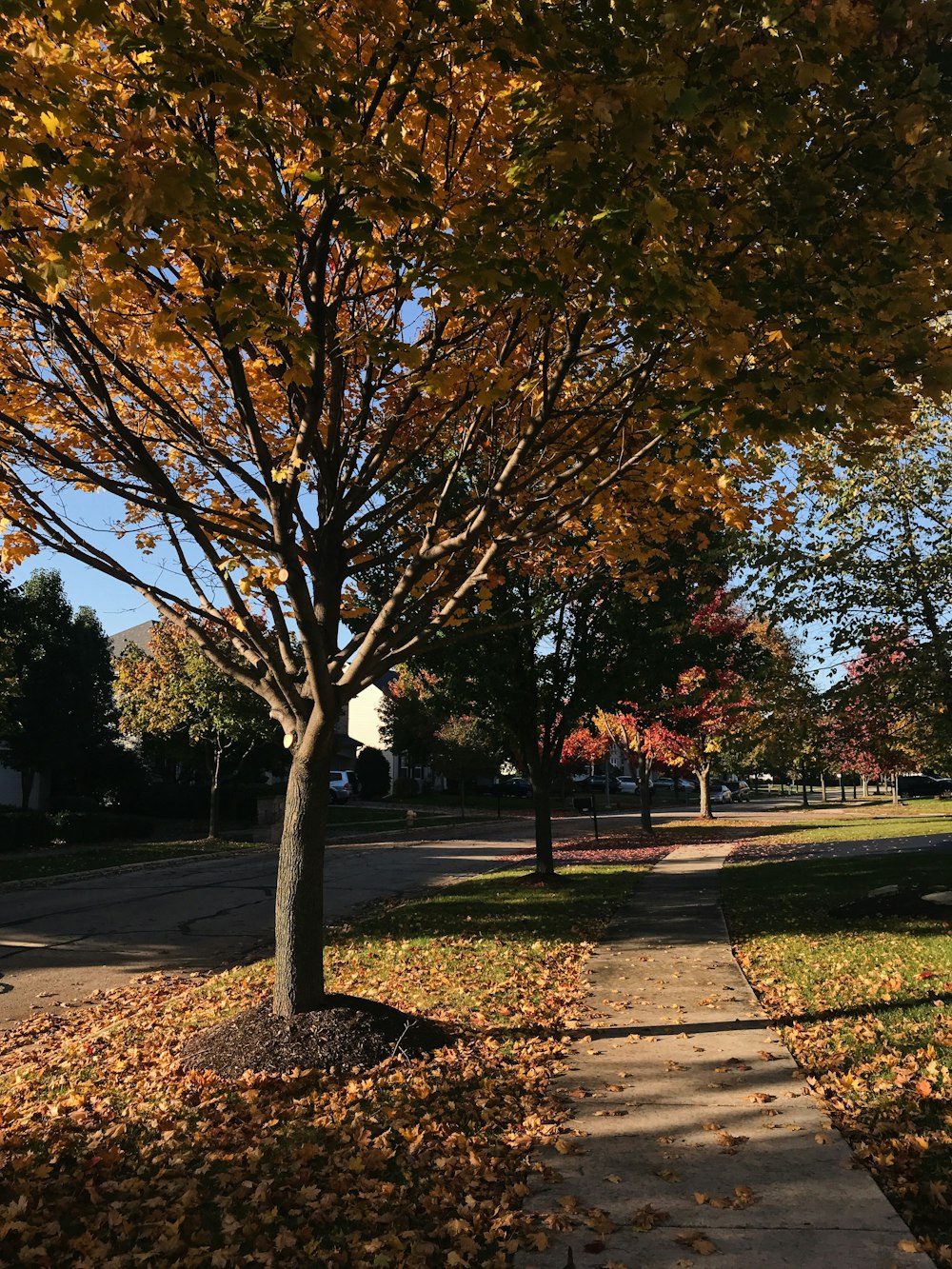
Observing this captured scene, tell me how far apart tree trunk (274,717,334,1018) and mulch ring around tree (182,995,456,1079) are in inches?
6.2

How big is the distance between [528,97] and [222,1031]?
583 centimetres

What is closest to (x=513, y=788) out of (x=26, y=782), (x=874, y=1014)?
(x=26, y=782)

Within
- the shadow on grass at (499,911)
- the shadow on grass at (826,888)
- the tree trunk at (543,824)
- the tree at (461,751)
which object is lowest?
the shadow on grass at (499,911)

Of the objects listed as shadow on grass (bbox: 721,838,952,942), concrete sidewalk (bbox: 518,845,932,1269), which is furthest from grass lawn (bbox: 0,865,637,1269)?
shadow on grass (bbox: 721,838,952,942)

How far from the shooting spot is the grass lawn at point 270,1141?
3436 mm

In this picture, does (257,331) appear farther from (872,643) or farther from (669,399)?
(872,643)

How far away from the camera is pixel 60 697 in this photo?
32.4 meters

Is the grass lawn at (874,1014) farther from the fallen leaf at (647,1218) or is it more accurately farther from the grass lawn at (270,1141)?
the grass lawn at (270,1141)

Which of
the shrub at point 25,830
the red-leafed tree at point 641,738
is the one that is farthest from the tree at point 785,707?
the shrub at point 25,830

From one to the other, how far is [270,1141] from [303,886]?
1790 mm

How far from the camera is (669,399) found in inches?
195

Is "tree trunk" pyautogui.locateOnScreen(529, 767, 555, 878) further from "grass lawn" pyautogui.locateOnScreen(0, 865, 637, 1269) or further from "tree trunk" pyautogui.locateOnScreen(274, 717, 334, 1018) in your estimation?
"tree trunk" pyautogui.locateOnScreen(274, 717, 334, 1018)

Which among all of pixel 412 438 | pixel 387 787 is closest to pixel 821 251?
pixel 412 438

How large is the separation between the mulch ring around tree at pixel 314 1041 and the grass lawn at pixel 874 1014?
8.16 feet
